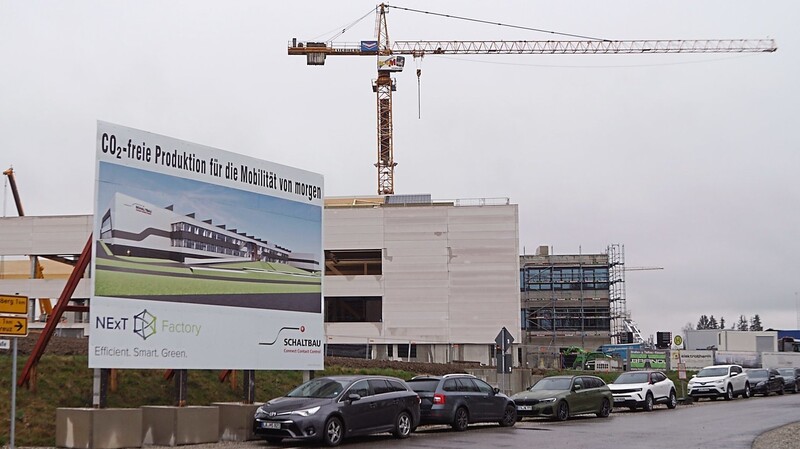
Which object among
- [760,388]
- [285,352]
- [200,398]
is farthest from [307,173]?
[760,388]

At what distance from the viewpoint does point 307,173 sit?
25047mm

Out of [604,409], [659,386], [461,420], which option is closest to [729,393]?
[659,386]

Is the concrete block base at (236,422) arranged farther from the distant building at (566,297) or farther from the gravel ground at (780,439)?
the distant building at (566,297)

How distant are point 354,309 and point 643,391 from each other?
4068cm

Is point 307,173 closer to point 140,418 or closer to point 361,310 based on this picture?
point 140,418

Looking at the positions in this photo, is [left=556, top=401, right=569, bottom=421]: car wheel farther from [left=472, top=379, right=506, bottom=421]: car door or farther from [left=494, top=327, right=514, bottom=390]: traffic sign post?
[left=472, top=379, right=506, bottom=421]: car door

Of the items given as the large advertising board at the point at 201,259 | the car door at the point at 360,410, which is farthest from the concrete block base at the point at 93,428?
the car door at the point at 360,410

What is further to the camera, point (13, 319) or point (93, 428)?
point (93, 428)

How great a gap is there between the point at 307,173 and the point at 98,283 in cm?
763

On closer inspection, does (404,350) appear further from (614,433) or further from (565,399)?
(614,433)

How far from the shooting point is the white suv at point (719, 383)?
4097cm

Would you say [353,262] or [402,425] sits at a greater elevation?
[353,262]

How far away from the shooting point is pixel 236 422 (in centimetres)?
2108

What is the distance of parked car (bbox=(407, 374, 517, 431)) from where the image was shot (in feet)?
77.2
